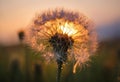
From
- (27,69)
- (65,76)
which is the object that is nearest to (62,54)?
(65,76)

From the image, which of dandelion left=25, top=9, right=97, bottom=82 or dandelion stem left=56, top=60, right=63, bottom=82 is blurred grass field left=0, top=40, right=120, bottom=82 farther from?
dandelion stem left=56, top=60, right=63, bottom=82

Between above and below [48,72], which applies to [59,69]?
below

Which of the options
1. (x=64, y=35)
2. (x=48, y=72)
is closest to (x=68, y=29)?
(x=64, y=35)

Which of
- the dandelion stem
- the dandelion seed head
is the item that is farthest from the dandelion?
the dandelion stem

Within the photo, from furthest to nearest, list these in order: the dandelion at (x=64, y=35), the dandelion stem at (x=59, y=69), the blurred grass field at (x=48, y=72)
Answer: the blurred grass field at (x=48, y=72) → the dandelion at (x=64, y=35) → the dandelion stem at (x=59, y=69)

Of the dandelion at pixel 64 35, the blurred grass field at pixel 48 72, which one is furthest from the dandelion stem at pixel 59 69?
the blurred grass field at pixel 48 72

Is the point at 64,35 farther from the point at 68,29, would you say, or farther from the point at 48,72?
the point at 48,72

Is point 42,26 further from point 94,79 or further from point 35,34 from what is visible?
point 94,79

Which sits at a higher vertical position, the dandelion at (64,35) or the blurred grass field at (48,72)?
the dandelion at (64,35)

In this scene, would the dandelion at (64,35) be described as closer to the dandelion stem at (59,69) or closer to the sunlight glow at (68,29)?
the sunlight glow at (68,29)
